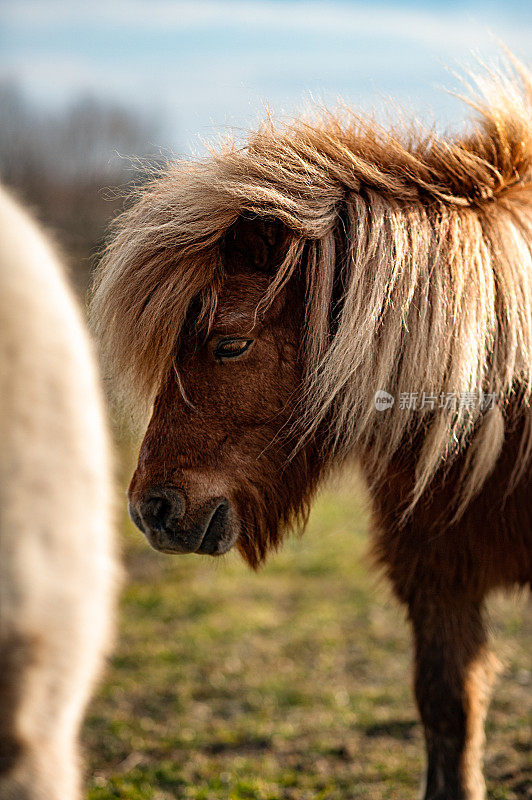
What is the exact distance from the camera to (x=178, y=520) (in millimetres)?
1967

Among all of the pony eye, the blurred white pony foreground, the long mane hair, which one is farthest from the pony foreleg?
the blurred white pony foreground

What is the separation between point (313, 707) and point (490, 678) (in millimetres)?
1604

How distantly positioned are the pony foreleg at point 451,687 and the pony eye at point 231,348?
3.65ft

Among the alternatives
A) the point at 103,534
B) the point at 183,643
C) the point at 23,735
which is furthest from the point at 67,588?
the point at 183,643

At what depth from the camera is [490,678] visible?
260 centimetres

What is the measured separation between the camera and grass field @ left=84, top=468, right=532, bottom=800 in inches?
124

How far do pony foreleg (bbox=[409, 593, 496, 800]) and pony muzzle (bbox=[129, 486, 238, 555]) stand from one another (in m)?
0.84

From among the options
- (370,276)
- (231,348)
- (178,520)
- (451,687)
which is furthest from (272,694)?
(370,276)

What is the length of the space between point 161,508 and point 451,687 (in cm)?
130

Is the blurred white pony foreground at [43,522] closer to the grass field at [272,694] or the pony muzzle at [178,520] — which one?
the pony muzzle at [178,520]

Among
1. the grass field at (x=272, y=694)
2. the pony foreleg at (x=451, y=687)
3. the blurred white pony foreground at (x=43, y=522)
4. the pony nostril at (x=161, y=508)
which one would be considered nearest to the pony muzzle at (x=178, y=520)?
the pony nostril at (x=161, y=508)

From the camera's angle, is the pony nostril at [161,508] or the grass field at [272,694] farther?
the grass field at [272,694]

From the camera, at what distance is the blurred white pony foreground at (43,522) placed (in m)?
1.13

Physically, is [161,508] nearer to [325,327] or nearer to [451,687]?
[325,327]
